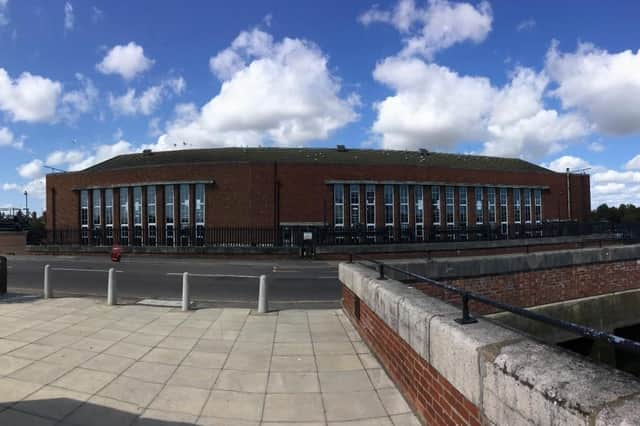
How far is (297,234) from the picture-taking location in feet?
84.9

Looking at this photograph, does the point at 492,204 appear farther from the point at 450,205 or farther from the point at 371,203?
the point at 371,203

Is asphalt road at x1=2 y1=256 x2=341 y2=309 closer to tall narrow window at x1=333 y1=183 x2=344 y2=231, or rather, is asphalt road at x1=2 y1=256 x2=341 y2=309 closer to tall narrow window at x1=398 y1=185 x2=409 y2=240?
tall narrow window at x1=333 y1=183 x2=344 y2=231

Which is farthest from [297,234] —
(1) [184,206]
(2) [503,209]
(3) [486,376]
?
(2) [503,209]

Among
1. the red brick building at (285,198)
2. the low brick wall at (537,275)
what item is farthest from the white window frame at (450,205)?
the low brick wall at (537,275)

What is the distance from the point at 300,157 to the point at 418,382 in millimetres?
38299

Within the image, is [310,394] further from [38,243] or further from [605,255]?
[38,243]

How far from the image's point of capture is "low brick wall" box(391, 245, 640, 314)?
7.14 meters

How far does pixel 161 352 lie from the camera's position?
559 cm

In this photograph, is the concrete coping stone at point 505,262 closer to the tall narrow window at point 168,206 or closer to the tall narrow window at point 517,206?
the tall narrow window at point 168,206

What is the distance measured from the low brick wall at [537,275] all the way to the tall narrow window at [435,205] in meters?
26.3

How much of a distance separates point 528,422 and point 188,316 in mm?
7183

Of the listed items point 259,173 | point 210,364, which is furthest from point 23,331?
point 259,173

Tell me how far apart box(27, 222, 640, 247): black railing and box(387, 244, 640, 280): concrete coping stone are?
53.4ft

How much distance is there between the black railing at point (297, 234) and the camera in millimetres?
25922
